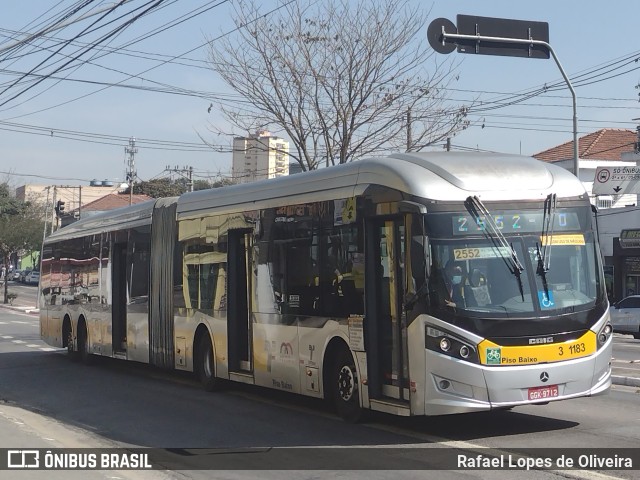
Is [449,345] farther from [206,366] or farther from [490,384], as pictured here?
[206,366]

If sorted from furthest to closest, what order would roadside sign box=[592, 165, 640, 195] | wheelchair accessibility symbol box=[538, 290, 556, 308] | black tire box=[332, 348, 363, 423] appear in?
roadside sign box=[592, 165, 640, 195] → black tire box=[332, 348, 363, 423] → wheelchair accessibility symbol box=[538, 290, 556, 308]

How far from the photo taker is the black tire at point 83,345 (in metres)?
21.6

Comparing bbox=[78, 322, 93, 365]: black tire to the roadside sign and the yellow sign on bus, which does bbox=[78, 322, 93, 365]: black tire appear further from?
the roadside sign

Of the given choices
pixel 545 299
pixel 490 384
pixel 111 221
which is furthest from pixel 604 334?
pixel 111 221

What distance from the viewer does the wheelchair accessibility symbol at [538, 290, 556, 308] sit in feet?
32.8

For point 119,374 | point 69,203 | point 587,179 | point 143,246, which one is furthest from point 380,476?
point 69,203

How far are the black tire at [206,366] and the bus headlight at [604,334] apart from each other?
22.8 ft

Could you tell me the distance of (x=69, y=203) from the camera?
11400cm

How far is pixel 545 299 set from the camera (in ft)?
32.9

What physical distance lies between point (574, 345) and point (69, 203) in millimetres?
109332

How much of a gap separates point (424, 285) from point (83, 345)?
13.8 m

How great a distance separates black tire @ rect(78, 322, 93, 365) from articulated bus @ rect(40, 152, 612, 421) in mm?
8247

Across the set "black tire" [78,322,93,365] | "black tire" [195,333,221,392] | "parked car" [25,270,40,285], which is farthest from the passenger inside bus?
"parked car" [25,270,40,285]

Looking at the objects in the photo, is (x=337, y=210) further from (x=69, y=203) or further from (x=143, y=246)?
(x=69, y=203)
